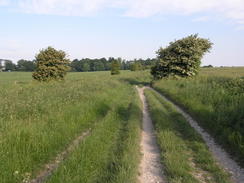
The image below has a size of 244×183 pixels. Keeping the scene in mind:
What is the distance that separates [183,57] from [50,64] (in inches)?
639

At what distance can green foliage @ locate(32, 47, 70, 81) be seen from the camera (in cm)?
2911

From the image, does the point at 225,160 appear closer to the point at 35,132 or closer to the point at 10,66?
the point at 35,132

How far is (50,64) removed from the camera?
2964 centimetres

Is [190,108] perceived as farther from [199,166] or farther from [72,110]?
[199,166]

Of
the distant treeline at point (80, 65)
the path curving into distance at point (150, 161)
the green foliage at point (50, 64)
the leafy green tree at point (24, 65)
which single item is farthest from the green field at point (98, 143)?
the leafy green tree at point (24, 65)

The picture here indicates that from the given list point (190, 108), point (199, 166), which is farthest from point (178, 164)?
point (190, 108)

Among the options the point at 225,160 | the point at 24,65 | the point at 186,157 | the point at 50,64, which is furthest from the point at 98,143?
the point at 24,65

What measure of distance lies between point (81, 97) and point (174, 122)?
234 inches

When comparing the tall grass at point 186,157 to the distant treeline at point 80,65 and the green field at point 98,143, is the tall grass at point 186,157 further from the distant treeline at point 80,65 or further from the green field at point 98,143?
the distant treeline at point 80,65

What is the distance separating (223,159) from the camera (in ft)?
22.0

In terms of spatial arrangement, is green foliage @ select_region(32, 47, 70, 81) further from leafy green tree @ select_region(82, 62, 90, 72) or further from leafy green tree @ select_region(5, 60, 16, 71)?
leafy green tree @ select_region(5, 60, 16, 71)

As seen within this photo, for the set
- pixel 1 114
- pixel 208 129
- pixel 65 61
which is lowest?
pixel 208 129

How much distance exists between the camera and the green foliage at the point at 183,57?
30.5 metres

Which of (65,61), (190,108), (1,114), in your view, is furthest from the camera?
(65,61)
